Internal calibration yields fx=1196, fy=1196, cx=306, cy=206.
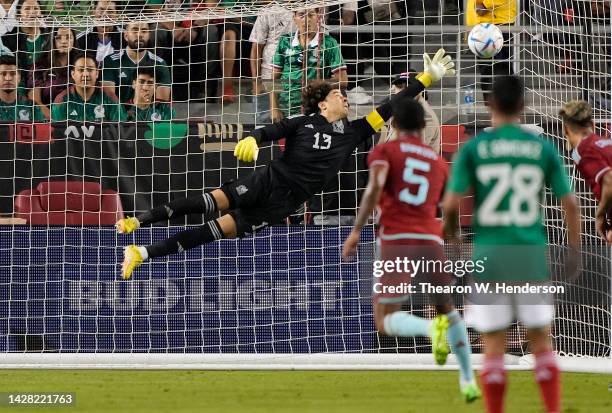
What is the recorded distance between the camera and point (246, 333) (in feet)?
36.8

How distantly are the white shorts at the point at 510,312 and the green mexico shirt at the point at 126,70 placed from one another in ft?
21.9

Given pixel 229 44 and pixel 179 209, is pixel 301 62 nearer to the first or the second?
pixel 229 44

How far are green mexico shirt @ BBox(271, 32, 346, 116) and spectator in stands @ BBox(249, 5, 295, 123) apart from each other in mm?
150

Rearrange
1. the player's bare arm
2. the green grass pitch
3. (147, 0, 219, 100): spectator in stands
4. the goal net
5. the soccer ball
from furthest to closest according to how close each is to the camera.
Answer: (147, 0, 219, 100): spectator in stands
the goal net
the soccer ball
the green grass pitch
the player's bare arm

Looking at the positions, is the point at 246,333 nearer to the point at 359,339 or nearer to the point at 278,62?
the point at 359,339

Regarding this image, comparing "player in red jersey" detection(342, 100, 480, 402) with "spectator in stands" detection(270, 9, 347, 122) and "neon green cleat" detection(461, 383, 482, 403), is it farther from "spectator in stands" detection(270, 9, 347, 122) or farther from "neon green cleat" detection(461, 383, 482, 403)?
"spectator in stands" detection(270, 9, 347, 122)

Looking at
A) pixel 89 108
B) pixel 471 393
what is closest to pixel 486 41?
pixel 471 393

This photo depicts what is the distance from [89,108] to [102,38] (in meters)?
0.73

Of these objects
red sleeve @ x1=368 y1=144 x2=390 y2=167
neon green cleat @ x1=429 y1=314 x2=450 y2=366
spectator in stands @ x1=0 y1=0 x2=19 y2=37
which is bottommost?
neon green cleat @ x1=429 y1=314 x2=450 y2=366

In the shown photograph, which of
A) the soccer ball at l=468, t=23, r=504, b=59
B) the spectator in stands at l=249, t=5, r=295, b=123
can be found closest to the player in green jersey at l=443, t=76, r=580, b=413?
the soccer ball at l=468, t=23, r=504, b=59

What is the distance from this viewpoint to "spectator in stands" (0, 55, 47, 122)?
38.9 ft

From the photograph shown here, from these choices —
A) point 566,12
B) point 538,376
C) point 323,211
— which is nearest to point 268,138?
point 323,211

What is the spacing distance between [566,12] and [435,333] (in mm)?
5492

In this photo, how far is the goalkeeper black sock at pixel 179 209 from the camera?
31.7 feet
